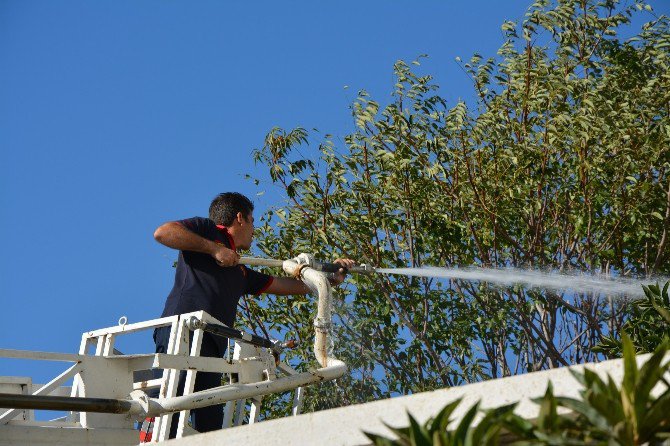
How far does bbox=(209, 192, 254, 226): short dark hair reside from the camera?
744 cm

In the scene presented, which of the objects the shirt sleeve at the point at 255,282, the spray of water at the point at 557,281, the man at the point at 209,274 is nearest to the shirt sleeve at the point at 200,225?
the man at the point at 209,274

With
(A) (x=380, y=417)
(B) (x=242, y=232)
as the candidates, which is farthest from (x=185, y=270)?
(A) (x=380, y=417)

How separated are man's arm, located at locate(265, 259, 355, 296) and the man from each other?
16mm

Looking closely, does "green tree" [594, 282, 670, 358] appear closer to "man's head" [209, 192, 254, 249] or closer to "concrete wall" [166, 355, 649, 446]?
"concrete wall" [166, 355, 649, 446]

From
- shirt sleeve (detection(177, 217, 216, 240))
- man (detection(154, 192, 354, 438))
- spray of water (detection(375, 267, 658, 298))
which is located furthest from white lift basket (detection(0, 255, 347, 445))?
spray of water (detection(375, 267, 658, 298))

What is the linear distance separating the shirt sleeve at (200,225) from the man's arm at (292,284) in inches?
30.7

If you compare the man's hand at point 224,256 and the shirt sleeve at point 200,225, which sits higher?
the shirt sleeve at point 200,225

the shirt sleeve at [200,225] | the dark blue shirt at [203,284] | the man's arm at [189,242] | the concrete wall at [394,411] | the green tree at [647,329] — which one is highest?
the shirt sleeve at [200,225]

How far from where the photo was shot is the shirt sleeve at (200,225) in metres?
6.86

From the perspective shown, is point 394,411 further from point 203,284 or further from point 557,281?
point 557,281

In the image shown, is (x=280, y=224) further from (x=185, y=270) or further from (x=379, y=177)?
(x=185, y=270)

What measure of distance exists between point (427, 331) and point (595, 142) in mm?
2471

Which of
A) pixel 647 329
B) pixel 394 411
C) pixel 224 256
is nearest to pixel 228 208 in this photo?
pixel 224 256

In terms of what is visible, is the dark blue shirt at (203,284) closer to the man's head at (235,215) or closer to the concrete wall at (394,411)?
the man's head at (235,215)
